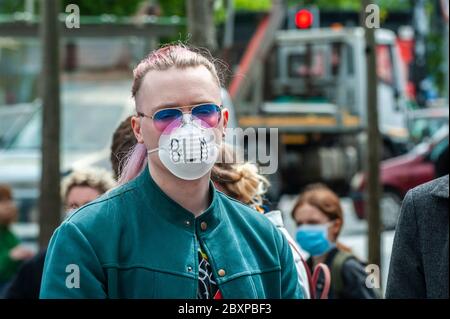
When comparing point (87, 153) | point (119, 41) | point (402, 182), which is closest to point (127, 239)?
point (87, 153)

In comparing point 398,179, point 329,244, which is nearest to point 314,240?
point 329,244

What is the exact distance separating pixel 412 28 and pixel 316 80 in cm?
851

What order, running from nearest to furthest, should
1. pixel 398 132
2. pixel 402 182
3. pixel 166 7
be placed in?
pixel 402 182, pixel 398 132, pixel 166 7

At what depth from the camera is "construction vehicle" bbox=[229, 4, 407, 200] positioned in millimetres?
19438

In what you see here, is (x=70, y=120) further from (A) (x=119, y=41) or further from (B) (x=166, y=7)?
(B) (x=166, y=7)

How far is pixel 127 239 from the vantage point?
278cm

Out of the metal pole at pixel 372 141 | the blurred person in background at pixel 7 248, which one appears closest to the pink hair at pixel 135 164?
the blurred person in background at pixel 7 248

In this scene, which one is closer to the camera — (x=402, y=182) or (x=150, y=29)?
(x=150, y=29)

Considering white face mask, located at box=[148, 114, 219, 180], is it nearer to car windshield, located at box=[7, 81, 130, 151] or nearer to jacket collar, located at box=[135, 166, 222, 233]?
jacket collar, located at box=[135, 166, 222, 233]

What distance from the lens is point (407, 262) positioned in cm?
298

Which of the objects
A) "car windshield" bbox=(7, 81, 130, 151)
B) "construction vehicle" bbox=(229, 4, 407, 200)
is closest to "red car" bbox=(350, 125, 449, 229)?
"construction vehicle" bbox=(229, 4, 407, 200)

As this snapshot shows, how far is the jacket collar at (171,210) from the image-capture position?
2838 mm

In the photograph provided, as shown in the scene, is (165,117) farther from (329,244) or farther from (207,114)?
(329,244)

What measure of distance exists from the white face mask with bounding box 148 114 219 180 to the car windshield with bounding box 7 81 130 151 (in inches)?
347
